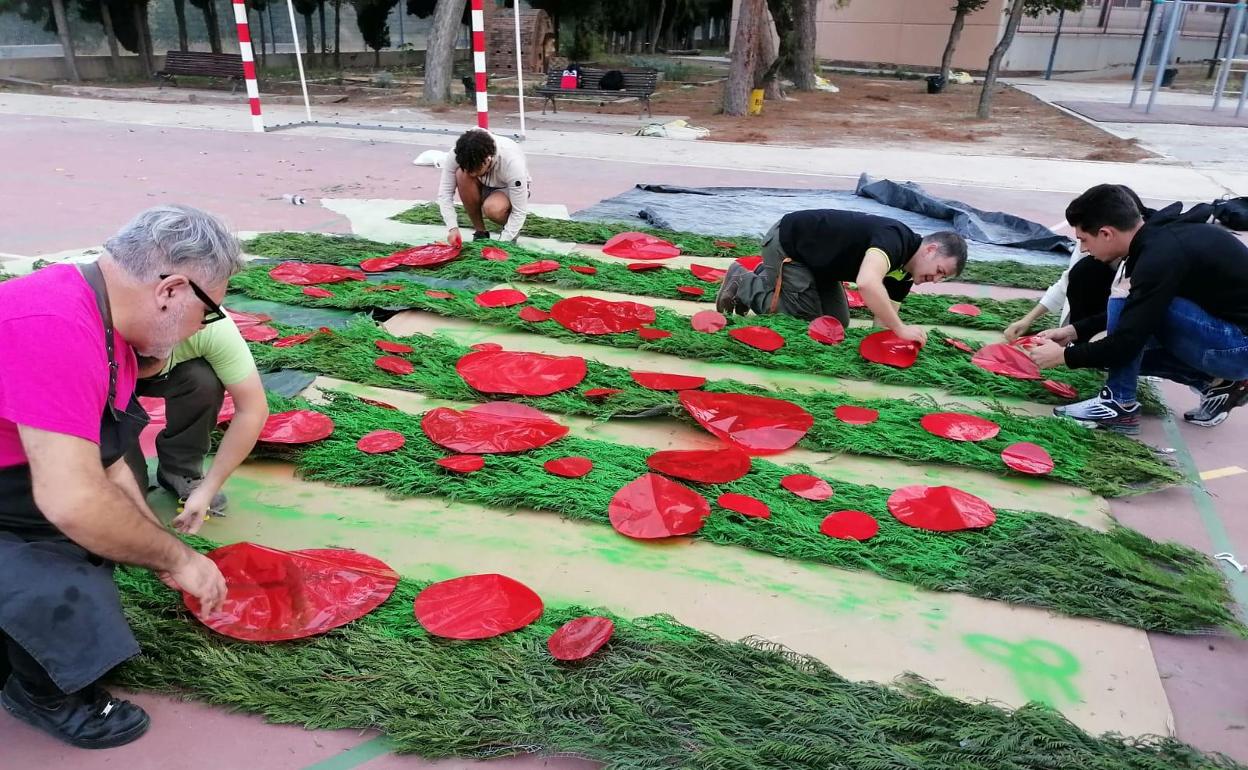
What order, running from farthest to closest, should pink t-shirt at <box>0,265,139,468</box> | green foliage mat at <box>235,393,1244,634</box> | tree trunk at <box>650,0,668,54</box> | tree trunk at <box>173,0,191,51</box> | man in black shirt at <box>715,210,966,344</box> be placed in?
tree trunk at <box>650,0,668,54</box>
tree trunk at <box>173,0,191,51</box>
man in black shirt at <box>715,210,966,344</box>
green foliage mat at <box>235,393,1244,634</box>
pink t-shirt at <box>0,265,139,468</box>

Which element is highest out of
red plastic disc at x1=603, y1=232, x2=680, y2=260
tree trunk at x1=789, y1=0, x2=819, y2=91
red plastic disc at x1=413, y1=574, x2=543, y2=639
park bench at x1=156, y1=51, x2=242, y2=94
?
tree trunk at x1=789, y1=0, x2=819, y2=91

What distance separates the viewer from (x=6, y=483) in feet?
4.91

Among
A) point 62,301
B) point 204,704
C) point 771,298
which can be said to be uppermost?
point 62,301

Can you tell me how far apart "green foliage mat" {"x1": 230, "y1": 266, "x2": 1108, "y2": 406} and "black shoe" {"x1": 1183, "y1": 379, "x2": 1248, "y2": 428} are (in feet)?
0.64

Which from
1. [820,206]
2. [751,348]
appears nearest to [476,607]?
[751,348]

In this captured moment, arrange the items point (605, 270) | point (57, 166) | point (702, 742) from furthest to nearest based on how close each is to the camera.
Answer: point (57, 166), point (605, 270), point (702, 742)

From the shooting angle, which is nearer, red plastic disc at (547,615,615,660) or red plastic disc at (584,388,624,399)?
red plastic disc at (547,615,615,660)

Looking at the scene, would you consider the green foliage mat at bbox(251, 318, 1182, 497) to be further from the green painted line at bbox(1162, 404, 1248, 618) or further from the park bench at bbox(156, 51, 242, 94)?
the park bench at bbox(156, 51, 242, 94)

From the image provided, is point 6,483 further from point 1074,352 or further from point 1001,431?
point 1074,352

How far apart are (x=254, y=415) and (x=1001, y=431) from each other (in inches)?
89.4

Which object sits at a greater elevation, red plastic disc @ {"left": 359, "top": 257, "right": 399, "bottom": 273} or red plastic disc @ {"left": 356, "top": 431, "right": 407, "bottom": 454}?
red plastic disc @ {"left": 359, "top": 257, "right": 399, "bottom": 273}

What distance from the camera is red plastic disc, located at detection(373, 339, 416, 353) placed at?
10.9 ft

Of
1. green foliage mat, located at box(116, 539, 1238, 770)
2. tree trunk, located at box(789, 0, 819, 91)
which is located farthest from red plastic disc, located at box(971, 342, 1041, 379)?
tree trunk, located at box(789, 0, 819, 91)

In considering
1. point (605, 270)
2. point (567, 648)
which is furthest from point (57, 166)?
point (567, 648)
